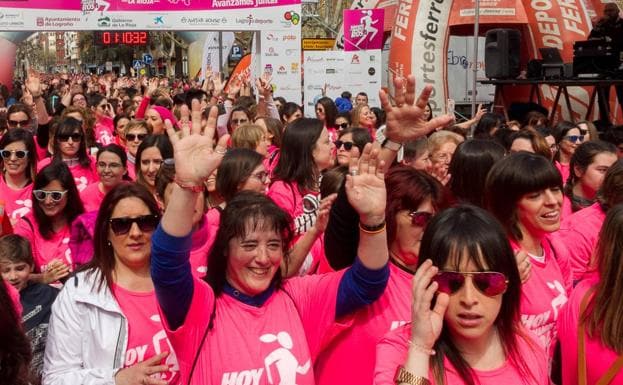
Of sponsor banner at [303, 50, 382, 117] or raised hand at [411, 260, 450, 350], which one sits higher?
sponsor banner at [303, 50, 382, 117]

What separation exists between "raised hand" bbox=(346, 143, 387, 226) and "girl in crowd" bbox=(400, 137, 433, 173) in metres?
2.71

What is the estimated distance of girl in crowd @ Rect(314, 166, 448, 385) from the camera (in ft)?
9.81

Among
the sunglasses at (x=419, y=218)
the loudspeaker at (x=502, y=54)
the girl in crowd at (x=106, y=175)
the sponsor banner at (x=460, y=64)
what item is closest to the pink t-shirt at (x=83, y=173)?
the girl in crowd at (x=106, y=175)

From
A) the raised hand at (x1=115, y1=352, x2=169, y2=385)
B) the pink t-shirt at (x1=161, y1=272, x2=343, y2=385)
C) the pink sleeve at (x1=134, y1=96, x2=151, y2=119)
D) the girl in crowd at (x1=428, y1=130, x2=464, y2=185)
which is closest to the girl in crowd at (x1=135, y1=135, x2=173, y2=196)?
the girl in crowd at (x1=428, y1=130, x2=464, y2=185)

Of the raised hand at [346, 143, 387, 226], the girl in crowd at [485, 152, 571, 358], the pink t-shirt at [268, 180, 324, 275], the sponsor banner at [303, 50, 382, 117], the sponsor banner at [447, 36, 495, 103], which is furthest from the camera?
the sponsor banner at [447, 36, 495, 103]

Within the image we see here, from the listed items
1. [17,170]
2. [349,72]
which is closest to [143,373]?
[17,170]

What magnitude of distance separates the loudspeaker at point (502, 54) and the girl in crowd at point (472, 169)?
11.1 metres

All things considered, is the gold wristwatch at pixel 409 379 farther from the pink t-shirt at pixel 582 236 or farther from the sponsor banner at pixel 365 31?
the sponsor banner at pixel 365 31

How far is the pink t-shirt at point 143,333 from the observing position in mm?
3061

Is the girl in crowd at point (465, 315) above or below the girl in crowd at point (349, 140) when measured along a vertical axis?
below

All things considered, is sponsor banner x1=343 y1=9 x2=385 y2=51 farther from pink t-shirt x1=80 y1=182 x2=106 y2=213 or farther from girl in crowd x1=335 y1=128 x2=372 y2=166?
pink t-shirt x1=80 y1=182 x2=106 y2=213

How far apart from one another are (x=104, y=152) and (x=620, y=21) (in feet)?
36.9

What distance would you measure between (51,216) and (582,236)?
291cm

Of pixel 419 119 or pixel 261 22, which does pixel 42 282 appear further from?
pixel 261 22
